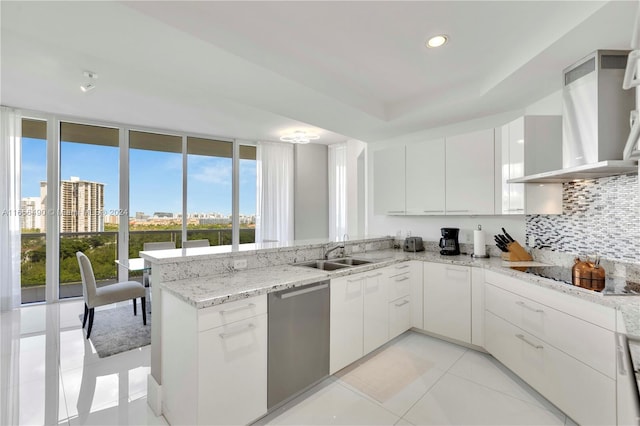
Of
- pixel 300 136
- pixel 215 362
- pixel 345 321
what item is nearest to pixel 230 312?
pixel 215 362

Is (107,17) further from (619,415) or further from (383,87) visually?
(619,415)

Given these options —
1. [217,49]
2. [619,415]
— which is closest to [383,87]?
[217,49]

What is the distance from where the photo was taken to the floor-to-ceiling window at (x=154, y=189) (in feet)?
16.1

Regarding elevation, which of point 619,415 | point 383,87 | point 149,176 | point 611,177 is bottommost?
point 619,415

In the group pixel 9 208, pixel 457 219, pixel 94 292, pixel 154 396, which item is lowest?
pixel 154 396

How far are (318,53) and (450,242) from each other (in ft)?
8.05

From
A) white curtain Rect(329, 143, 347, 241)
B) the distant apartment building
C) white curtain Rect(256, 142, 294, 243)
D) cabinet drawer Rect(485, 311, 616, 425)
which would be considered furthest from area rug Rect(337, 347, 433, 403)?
the distant apartment building

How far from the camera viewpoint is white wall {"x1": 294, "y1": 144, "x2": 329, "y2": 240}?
6.44 meters

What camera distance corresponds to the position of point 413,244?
355 cm

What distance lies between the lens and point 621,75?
195 centimetres

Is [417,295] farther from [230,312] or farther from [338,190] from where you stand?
[338,190]

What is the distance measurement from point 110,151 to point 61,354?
10.7 ft

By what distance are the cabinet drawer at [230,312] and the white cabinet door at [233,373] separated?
0.10ft

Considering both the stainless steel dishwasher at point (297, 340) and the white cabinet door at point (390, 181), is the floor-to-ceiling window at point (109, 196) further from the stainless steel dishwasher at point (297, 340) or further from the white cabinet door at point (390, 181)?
the stainless steel dishwasher at point (297, 340)
